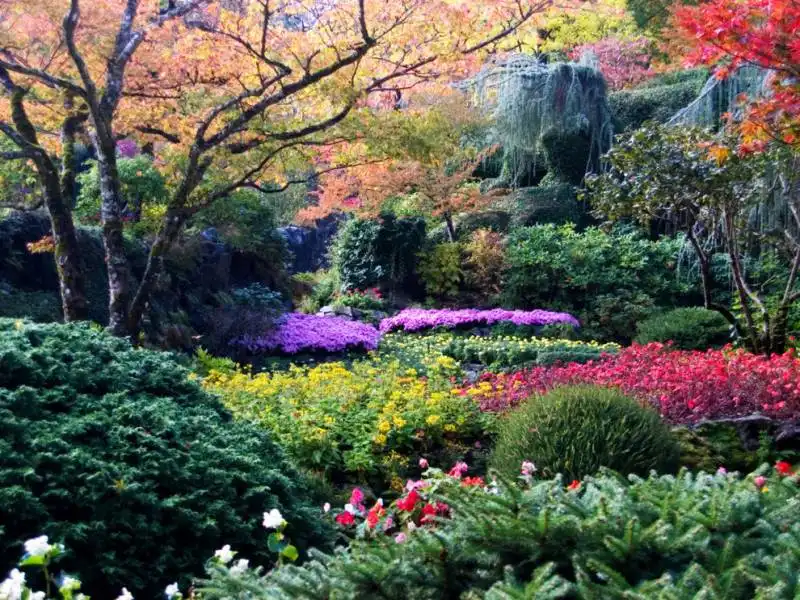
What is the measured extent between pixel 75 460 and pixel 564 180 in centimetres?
1708

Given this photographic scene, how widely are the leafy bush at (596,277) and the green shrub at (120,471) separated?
1150 cm

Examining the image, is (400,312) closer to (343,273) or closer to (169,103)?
(343,273)

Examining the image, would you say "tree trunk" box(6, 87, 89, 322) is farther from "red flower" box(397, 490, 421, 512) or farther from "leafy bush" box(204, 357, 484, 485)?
"red flower" box(397, 490, 421, 512)

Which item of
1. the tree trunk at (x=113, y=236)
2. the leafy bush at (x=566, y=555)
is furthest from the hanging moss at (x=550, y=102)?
the leafy bush at (x=566, y=555)

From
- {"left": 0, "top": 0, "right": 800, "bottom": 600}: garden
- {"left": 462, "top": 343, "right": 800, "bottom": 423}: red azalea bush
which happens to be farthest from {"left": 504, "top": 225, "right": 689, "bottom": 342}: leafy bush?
{"left": 462, "top": 343, "right": 800, "bottom": 423}: red azalea bush

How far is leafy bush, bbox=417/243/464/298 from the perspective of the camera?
52.3 ft

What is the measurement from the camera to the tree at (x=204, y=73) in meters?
7.05

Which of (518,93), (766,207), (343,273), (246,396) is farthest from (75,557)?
(518,93)

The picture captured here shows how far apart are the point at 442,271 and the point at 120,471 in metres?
13.2

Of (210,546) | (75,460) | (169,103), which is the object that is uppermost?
(169,103)

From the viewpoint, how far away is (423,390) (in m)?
6.54

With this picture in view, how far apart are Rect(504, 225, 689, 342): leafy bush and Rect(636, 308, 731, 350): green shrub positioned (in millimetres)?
2563

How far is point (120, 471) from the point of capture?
2965 millimetres

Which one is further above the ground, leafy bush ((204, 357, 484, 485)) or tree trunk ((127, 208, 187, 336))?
tree trunk ((127, 208, 187, 336))
